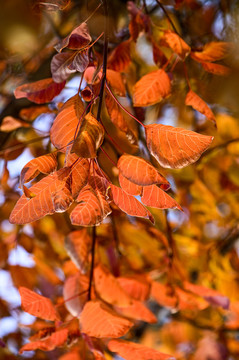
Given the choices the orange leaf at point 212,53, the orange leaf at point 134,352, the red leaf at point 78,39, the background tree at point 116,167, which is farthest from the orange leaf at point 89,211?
the orange leaf at point 212,53

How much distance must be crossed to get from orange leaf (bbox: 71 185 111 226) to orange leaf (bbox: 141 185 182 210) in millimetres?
47

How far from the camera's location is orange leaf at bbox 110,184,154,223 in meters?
0.41

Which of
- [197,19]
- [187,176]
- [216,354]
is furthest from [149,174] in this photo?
[216,354]

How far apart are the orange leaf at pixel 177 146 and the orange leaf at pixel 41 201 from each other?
3.9 inches

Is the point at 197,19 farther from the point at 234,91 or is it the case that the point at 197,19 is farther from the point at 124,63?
the point at 124,63

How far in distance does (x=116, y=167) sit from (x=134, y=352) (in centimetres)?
29

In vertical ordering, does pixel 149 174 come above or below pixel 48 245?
above

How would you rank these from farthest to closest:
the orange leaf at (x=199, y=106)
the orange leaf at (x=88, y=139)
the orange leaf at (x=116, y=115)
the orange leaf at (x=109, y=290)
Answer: the orange leaf at (x=109, y=290) → the orange leaf at (x=199, y=106) → the orange leaf at (x=116, y=115) → the orange leaf at (x=88, y=139)

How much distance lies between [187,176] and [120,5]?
0.48 m

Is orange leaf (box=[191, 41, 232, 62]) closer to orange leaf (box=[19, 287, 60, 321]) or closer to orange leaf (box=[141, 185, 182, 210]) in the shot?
orange leaf (box=[141, 185, 182, 210])

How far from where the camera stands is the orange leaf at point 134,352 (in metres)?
0.52

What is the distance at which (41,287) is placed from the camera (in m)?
1.50

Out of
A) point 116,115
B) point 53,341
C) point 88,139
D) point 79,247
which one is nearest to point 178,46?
point 116,115

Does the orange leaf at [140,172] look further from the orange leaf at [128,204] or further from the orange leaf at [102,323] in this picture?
the orange leaf at [102,323]
